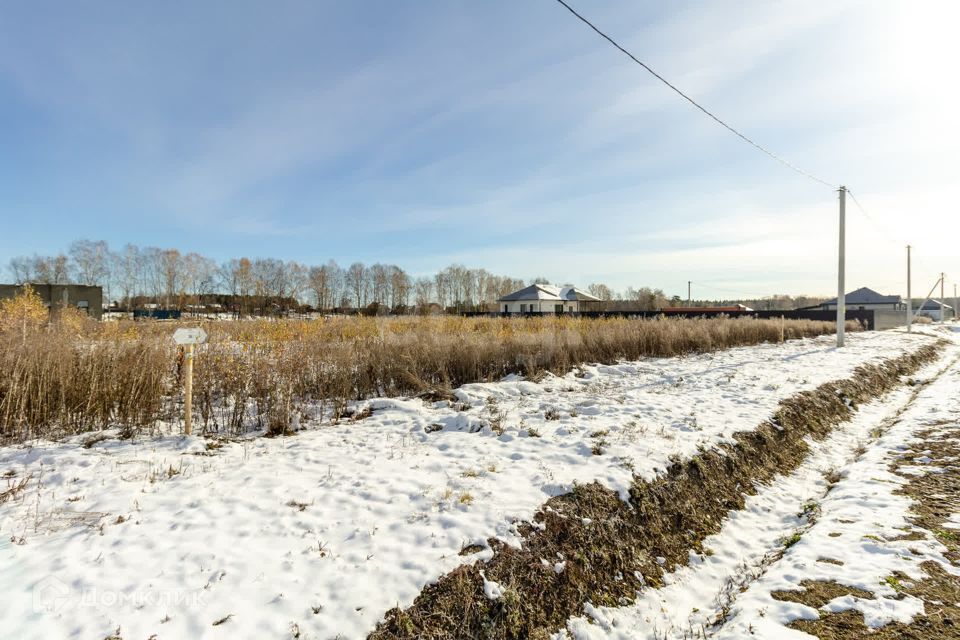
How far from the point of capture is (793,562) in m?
3.34

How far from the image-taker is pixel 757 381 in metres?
8.98

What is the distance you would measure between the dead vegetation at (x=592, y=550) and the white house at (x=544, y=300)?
45382 mm

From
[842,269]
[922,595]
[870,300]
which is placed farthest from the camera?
[870,300]

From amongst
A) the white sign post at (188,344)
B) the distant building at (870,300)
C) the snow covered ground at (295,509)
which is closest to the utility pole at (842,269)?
the snow covered ground at (295,509)

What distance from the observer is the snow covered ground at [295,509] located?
234cm

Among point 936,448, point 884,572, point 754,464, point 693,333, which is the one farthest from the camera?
point 693,333

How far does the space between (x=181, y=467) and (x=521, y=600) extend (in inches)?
138

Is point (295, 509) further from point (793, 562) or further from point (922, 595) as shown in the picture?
point (922, 595)

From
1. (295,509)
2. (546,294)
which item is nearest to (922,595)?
(295,509)

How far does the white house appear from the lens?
5178 cm

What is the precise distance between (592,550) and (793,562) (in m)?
1.62

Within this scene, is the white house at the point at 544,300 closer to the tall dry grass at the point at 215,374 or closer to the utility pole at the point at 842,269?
the utility pole at the point at 842,269

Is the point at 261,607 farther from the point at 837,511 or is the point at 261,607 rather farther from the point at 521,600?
the point at 837,511

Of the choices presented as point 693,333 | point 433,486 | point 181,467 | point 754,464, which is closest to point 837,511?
point 754,464
